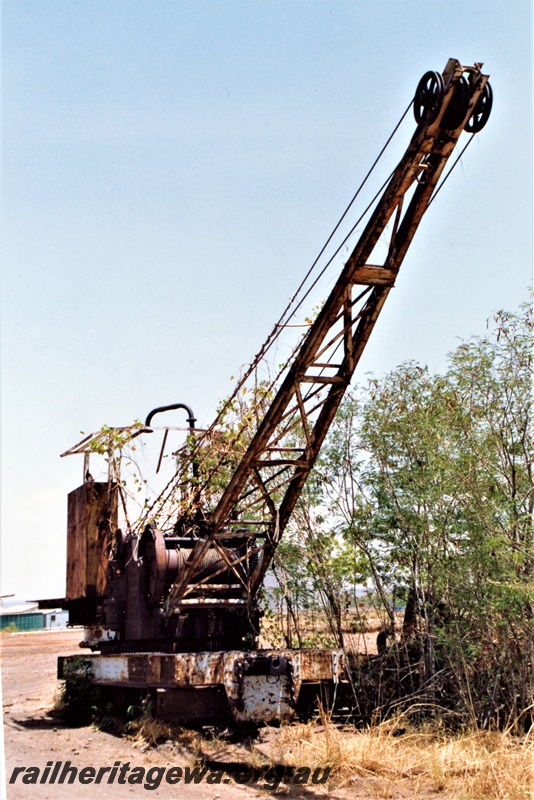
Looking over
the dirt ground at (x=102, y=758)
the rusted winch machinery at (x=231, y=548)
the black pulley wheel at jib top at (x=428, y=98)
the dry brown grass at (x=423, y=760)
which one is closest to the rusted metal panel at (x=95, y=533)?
the rusted winch machinery at (x=231, y=548)

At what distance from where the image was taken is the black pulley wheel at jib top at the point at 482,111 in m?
Result: 7.37

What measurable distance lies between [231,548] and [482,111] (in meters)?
6.12

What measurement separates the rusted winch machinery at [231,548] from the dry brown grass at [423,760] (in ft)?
2.82

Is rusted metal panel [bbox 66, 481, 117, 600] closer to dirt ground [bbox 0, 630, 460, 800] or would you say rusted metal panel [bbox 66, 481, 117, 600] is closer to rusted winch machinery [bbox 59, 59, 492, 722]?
rusted winch machinery [bbox 59, 59, 492, 722]

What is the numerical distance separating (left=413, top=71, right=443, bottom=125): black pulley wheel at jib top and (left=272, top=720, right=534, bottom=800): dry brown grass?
17.7 ft

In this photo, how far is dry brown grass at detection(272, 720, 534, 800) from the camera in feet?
22.0

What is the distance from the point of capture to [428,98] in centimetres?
735

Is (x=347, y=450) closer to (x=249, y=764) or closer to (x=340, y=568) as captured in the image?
(x=340, y=568)

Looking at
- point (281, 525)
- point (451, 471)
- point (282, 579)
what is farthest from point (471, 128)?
Answer: point (282, 579)

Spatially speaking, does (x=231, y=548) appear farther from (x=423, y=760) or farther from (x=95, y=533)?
(x=423, y=760)

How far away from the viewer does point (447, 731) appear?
356 inches

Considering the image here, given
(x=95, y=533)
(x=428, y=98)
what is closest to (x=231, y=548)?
(x=95, y=533)

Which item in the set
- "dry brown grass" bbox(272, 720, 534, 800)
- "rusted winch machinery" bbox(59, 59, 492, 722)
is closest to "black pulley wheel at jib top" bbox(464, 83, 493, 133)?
"rusted winch machinery" bbox(59, 59, 492, 722)

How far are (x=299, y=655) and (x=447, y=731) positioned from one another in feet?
5.83
